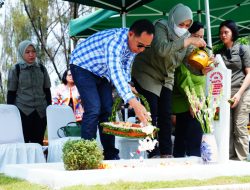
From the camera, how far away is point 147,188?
11.9 feet

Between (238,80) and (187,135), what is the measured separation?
2.86 feet

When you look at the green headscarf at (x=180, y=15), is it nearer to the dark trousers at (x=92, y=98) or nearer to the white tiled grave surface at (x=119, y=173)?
the dark trousers at (x=92, y=98)

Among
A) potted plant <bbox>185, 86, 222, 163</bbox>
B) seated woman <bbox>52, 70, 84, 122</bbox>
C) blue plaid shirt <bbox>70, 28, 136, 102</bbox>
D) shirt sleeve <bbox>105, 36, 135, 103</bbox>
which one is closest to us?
shirt sleeve <bbox>105, 36, 135, 103</bbox>

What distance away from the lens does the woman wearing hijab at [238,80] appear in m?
6.23

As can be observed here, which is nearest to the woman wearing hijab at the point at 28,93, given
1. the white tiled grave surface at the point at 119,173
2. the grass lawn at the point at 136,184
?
the white tiled grave surface at the point at 119,173

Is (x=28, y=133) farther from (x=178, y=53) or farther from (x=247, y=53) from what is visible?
(x=247, y=53)

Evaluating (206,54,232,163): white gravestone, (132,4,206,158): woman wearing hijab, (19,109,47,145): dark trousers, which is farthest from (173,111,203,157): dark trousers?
(19,109,47,145): dark trousers

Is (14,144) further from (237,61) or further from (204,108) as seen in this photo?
(237,61)

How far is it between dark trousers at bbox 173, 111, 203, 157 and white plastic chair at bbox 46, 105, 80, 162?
1.32 m

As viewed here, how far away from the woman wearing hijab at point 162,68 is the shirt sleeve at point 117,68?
2.52 ft

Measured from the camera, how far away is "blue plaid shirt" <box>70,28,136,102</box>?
482 centimetres

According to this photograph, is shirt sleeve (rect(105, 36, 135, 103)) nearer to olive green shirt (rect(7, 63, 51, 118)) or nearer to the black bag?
the black bag

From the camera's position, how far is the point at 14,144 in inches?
243

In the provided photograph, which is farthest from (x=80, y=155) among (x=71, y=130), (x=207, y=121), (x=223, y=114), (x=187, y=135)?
(x=71, y=130)
